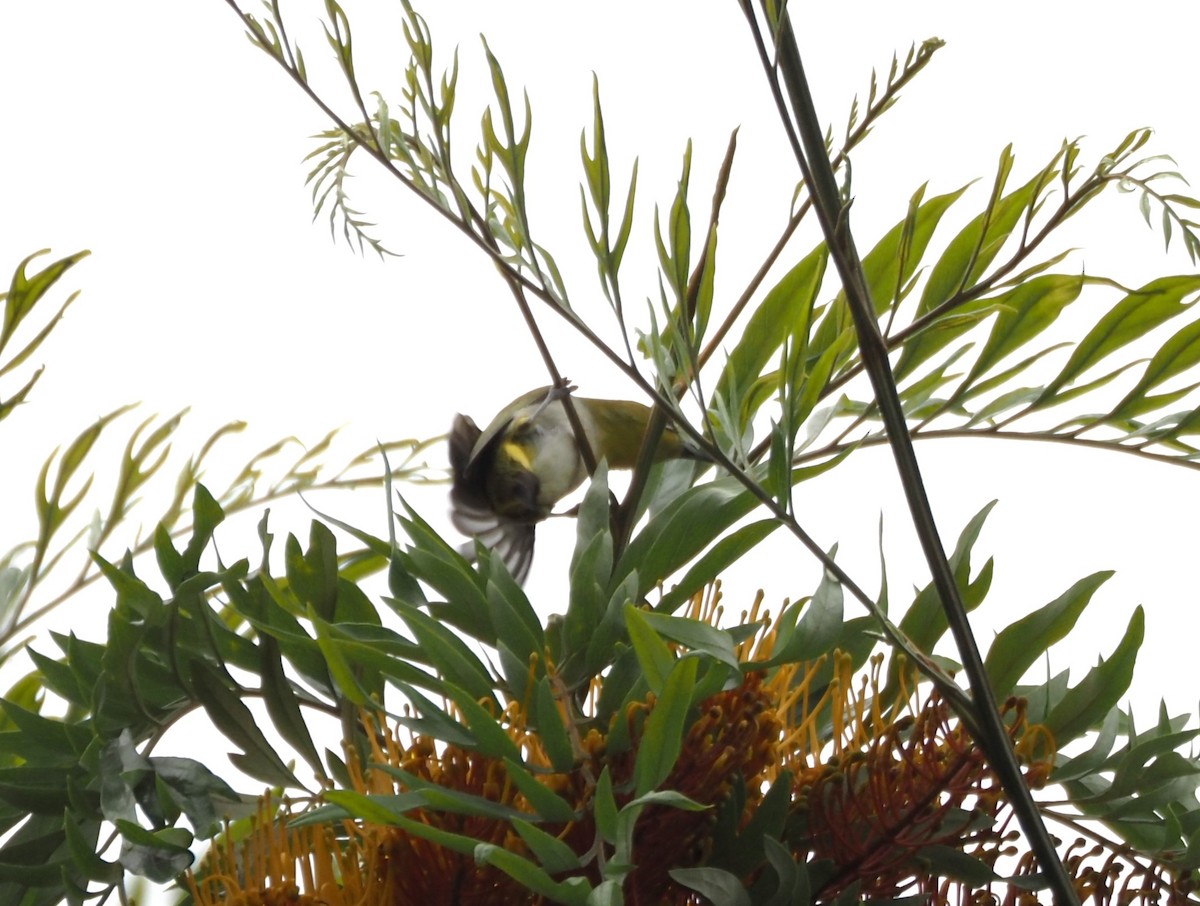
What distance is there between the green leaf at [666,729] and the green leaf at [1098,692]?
16 cm

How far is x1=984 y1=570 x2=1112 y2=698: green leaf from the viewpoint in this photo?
1.42ft

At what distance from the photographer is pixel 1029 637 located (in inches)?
17.3

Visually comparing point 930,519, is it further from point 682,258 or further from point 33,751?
point 33,751

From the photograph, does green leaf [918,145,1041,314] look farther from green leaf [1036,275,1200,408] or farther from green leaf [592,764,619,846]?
green leaf [592,764,619,846]

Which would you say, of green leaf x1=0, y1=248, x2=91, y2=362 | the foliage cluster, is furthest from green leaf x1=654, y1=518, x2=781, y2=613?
green leaf x1=0, y1=248, x2=91, y2=362

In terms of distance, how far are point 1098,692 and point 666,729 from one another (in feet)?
0.57

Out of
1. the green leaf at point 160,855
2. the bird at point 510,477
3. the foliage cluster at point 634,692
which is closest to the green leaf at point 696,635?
the foliage cluster at point 634,692

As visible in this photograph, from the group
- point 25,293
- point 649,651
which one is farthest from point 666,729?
point 25,293

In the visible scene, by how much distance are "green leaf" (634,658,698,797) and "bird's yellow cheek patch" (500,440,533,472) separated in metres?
0.32

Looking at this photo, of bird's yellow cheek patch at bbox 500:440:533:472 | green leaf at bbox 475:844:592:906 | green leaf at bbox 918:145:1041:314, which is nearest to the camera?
green leaf at bbox 475:844:592:906

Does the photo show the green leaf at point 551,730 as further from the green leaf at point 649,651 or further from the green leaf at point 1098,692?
the green leaf at point 1098,692

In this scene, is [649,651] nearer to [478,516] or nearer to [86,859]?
[86,859]

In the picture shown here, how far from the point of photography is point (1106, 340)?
0.51m

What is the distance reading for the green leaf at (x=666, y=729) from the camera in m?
0.34
